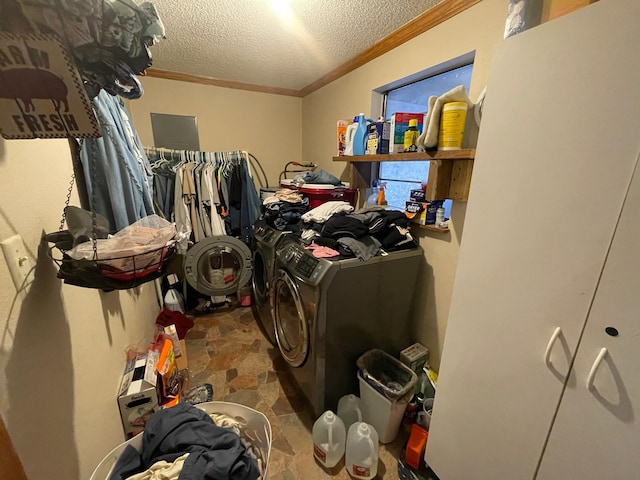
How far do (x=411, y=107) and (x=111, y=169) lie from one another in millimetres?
1749

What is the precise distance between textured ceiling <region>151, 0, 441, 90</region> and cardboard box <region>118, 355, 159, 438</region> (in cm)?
186

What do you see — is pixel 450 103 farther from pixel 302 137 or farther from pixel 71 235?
pixel 302 137

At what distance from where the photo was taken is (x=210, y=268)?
2.49m

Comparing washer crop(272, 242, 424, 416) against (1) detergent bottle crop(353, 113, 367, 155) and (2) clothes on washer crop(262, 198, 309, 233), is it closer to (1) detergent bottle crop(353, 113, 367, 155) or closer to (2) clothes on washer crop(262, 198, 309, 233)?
(2) clothes on washer crop(262, 198, 309, 233)

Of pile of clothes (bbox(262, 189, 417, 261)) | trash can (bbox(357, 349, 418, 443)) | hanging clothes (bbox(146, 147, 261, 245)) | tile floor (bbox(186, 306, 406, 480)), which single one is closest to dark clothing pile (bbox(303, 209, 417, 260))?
pile of clothes (bbox(262, 189, 417, 261))

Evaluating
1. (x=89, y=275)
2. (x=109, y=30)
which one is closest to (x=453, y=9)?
(x=109, y=30)

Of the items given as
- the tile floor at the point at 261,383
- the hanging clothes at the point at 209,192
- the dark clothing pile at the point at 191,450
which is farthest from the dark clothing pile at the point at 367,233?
the hanging clothes at the point at 209,192

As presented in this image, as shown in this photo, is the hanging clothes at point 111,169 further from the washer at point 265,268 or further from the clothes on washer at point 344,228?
the clothes on washer at point 344,228

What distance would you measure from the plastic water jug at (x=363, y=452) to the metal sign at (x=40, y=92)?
1.47 metres

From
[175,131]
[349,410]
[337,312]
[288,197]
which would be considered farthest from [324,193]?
[175,131]

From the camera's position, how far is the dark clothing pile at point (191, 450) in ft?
2.26

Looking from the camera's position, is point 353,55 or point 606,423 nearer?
point 606,423

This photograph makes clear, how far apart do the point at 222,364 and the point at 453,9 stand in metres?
2.58

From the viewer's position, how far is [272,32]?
161cm
